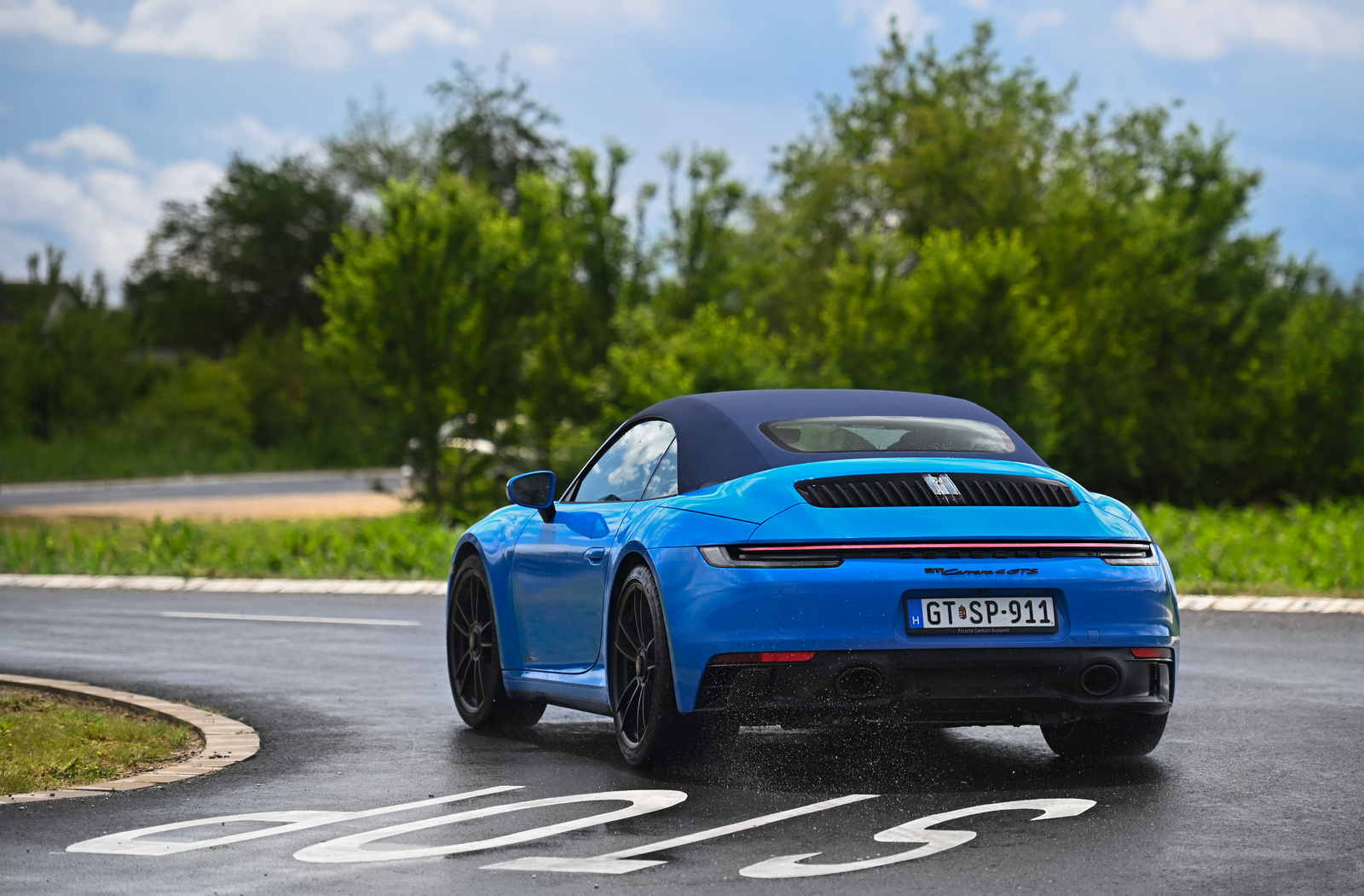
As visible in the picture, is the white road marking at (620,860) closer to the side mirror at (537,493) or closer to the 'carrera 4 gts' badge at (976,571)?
the 'carrera 4 gts' badge at (976,571)

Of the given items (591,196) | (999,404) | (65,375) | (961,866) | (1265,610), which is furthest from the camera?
(65,375)

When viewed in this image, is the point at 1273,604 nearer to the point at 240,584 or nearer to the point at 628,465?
the point at 628,465

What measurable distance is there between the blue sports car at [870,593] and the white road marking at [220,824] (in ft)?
3.20

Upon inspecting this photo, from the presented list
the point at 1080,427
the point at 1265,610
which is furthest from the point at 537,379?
the point at 1265,610

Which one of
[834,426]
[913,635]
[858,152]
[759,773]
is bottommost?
[759,773]

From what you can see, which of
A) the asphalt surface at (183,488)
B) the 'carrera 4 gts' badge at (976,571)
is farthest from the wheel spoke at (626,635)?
the asphalt surface at (183,488)

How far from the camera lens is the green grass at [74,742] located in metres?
7.30

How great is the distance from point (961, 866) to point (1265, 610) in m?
9.89

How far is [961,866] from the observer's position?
5.50 m

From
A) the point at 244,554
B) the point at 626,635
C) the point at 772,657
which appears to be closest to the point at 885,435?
the point at 626,635

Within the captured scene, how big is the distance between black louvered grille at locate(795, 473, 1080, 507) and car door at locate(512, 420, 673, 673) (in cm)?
110

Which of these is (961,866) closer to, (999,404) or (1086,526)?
(1086,526)

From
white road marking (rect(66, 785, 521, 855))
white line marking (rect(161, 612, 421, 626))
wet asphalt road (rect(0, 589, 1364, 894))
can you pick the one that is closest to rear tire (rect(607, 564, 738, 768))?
wet asphalt road (rect(0, 589, 1364, 894))

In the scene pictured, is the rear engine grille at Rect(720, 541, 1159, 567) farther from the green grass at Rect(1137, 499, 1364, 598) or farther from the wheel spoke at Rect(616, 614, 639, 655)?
the green grass at Rect(1137, 499, 1364, 598)
